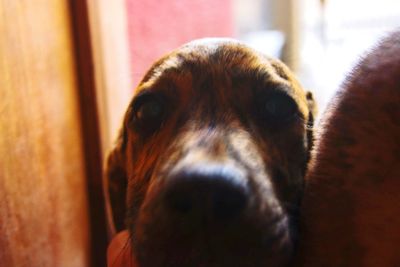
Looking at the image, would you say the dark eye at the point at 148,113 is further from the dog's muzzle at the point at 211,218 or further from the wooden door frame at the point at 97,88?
the wooden door frame at the point at 97,88

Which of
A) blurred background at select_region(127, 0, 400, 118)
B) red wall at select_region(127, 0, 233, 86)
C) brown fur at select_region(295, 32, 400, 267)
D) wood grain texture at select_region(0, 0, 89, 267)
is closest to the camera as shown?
brown fur at select_region(295, 32, 400, 267)

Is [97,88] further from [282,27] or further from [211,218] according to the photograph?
[282,27]

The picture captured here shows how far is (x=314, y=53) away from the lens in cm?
448

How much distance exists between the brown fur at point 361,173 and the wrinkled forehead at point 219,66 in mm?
538

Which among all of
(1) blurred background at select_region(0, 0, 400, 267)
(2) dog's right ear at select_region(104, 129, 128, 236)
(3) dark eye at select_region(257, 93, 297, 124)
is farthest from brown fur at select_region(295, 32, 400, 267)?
(2) dog's right ear at select_region(104, 129, 128, 236)

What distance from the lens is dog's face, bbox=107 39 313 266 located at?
1031 millimetres

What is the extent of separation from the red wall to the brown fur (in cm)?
Result: 188

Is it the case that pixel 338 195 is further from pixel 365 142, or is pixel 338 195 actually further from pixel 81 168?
pixel 81 168

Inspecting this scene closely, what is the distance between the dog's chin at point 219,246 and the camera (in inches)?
40.2

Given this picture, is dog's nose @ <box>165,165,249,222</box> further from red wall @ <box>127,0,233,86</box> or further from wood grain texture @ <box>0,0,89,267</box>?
red wall @ <box>127,0,233,86</box>

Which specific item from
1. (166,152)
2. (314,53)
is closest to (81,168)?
(166,152)

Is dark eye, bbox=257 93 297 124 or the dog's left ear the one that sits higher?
dark eye, bbox=257 93 297 124

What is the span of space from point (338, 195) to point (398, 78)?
23cm

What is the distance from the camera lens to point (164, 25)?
307 cm
